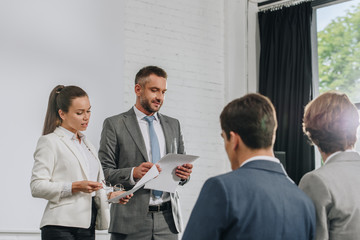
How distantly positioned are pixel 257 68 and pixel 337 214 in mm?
4416

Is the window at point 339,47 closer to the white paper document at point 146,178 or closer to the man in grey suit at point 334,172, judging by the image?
the white paper document at point 146,178

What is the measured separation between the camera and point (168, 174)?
2742 mm

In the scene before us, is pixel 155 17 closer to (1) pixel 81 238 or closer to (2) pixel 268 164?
(1) pixel 81 238

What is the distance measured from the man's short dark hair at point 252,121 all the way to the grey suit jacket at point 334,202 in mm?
307

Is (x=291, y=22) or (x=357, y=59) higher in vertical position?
(x=291, y=22)

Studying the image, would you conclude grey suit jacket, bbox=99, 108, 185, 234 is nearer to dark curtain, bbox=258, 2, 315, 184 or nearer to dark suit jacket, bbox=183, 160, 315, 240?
dark suit jacket, bbox=183, 160, 315, 240

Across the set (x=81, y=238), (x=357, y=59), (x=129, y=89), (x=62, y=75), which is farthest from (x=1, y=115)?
(x=357, y=59)

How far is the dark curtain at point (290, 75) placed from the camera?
5465mm

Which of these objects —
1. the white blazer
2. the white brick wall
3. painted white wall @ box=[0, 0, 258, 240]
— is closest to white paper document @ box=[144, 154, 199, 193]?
the white blazer

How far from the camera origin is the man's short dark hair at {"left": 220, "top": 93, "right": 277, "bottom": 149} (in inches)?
58.1

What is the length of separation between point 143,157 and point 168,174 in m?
0.24

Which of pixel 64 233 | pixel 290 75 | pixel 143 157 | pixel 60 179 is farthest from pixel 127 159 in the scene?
pixel 290 75

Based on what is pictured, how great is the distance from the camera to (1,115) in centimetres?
404

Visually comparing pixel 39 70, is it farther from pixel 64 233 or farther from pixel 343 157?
pixel 343 157
